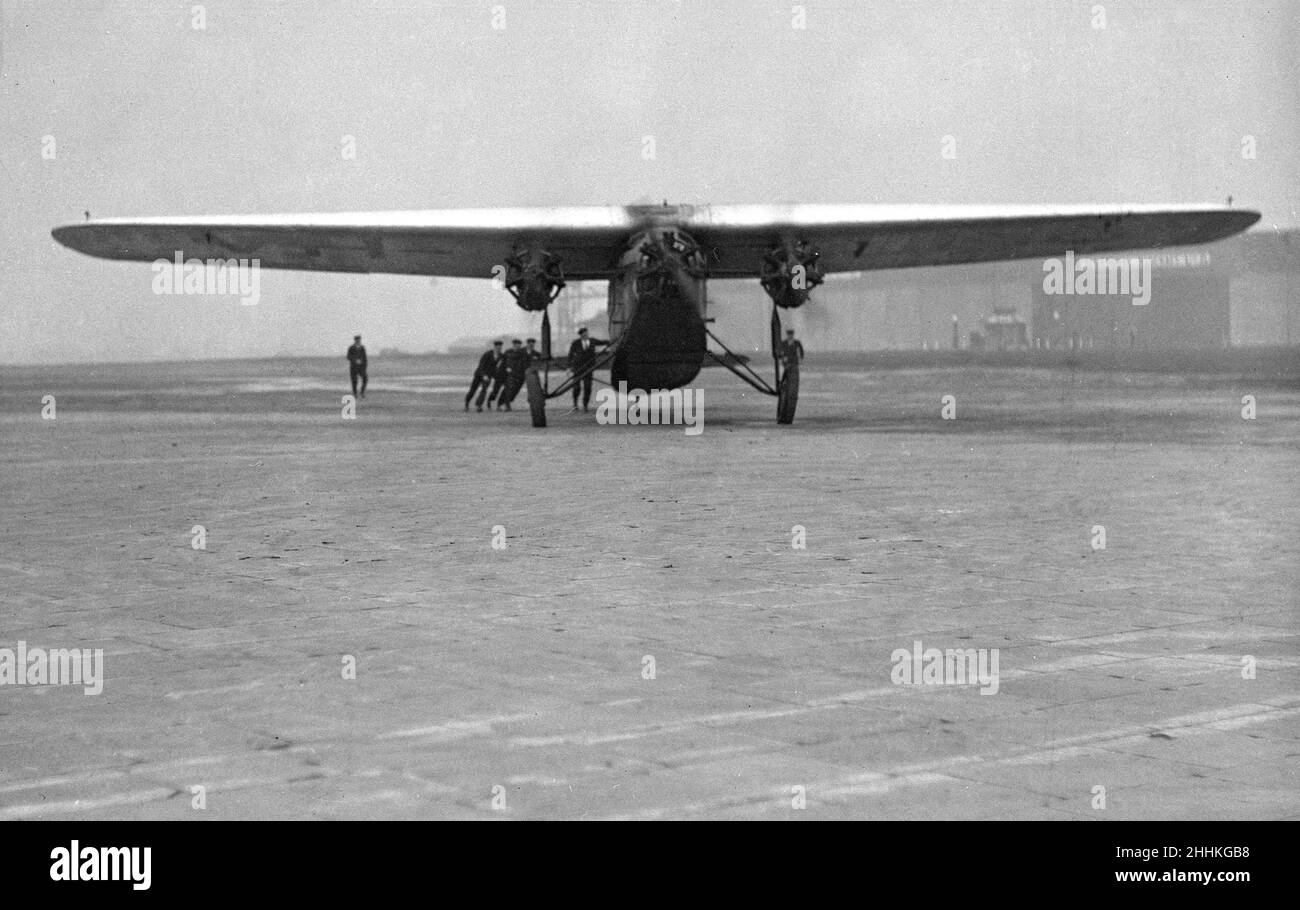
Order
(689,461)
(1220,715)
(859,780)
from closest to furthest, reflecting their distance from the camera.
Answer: (859,780), (1220,715), (689,461)

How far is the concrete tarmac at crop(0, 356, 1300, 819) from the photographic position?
605 cm

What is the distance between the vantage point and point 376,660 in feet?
27.9

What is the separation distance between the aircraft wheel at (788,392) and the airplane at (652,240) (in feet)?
0.09

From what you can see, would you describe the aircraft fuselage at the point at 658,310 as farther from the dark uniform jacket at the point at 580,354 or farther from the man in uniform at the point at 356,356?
the man in uniform at the point at 356,356

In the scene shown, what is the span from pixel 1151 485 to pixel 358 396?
2862 cm

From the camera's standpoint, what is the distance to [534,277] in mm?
27250

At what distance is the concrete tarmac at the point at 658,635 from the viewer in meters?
6.05
